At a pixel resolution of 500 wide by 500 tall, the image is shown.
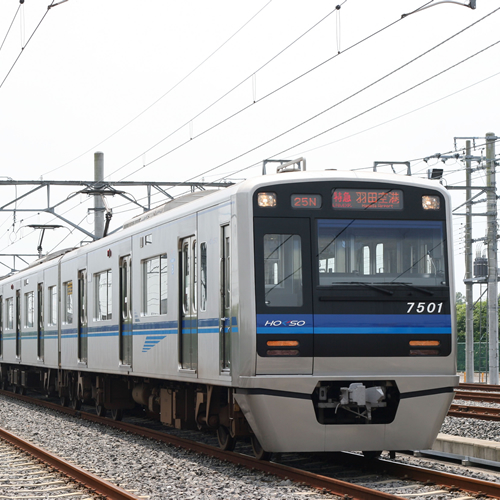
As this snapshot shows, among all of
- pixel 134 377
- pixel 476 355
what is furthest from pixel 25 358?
pixel 476 355

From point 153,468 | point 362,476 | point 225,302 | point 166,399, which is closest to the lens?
point 362,476

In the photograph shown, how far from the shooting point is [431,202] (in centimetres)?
967

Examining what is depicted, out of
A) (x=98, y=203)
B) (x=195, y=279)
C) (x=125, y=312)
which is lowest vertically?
(x=125, y=312)

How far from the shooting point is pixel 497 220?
2928cm

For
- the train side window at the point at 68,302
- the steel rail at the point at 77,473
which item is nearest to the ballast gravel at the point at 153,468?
the steel rail at the point at 77,473

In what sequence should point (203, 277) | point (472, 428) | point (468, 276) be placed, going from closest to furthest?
point (203, 277)
point (472, 428)
point (468, 276)

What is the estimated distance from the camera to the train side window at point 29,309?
21.9m

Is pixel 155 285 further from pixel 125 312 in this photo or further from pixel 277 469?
pixel 277 469

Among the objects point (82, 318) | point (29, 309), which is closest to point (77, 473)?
point (82, 318)

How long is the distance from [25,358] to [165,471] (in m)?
14.0

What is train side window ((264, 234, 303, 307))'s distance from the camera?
9148 mm

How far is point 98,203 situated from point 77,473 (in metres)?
17.9

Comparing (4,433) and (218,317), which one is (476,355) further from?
(218,317)

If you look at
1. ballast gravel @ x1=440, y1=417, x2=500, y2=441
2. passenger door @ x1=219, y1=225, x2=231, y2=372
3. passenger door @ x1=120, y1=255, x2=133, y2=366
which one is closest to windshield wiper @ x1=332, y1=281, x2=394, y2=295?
passenger door @ x1=219, y1=225, x2=231, y2=372
